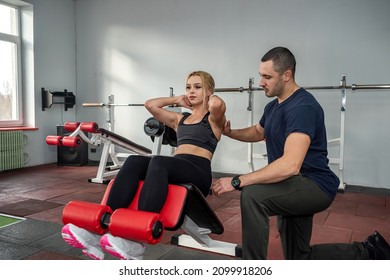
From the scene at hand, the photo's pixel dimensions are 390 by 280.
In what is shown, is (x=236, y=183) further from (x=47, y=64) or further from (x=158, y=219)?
(x=47, y=64)

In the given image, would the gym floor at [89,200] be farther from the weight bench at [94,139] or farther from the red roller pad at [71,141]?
the red roller pad at [71,141]

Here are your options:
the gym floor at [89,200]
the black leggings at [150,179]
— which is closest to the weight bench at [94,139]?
the gym floor at [89,200]

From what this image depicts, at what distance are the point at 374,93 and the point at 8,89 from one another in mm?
5043

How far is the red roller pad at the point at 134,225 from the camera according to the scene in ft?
4.31

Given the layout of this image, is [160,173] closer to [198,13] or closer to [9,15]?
[198,13]

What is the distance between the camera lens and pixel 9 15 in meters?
5.16

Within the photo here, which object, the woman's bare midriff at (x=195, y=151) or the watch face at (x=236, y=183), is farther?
the woman's bare midriff at (x=195, y=151)

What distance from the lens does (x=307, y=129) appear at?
1.52 m

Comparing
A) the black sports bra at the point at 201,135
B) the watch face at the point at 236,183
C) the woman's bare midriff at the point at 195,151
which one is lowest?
the watch face at the point at 236,183

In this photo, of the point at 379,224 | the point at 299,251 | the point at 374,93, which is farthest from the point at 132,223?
the point at 374,93

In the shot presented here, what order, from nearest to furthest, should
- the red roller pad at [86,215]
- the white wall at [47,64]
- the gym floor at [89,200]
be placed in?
1. the red roller pad at [86,215]
2. the gym floor at [89,200]
3. the white wall at [47,64]

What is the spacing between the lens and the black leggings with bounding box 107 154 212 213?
1.56 metres

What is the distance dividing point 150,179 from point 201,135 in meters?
0.57

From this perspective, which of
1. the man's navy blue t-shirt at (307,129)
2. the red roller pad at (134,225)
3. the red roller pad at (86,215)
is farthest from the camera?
the man's navy blue t-shirt at (307,129)
